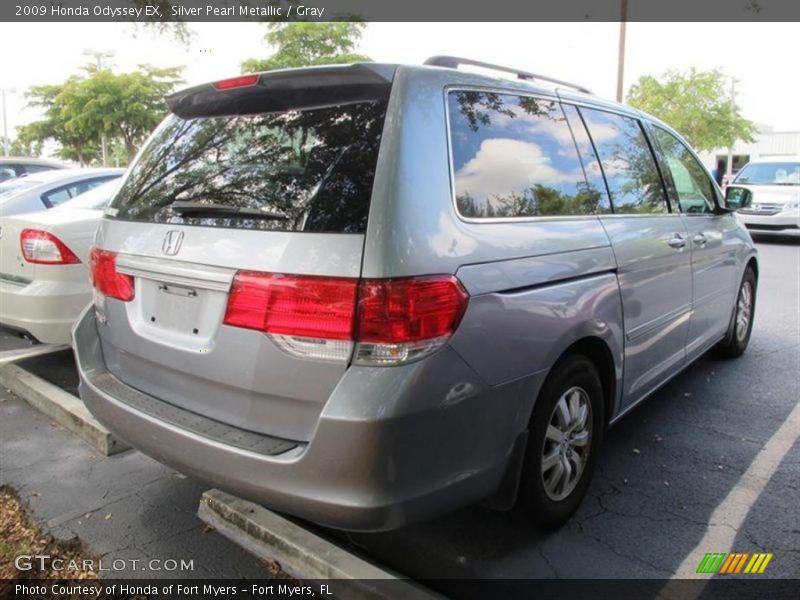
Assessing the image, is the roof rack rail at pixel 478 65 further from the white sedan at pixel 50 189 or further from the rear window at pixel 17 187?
the rear window at pixel 17 187

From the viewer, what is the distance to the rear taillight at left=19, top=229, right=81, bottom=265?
4207mm

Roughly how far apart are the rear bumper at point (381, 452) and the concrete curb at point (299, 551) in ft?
1.36

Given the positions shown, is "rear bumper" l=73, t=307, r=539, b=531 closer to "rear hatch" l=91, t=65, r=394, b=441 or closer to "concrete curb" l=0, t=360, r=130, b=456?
"rear hatch" l=91, t=65, r=394, b=441

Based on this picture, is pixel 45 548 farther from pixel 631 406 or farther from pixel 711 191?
pixel 711 191

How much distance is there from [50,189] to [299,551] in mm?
4743

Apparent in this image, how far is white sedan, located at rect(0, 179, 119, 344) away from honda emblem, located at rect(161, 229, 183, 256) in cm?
225

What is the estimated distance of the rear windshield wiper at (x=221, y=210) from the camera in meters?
2.11

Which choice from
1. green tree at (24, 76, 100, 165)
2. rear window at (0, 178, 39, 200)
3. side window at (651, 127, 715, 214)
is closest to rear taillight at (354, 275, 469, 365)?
side window at (651, 127, 715, 214)

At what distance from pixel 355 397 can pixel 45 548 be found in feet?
5.78

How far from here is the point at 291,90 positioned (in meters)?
2.31

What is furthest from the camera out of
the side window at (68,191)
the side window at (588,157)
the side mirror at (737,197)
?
the side window at (68,191)

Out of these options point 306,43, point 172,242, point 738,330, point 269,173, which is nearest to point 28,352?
point 172,242

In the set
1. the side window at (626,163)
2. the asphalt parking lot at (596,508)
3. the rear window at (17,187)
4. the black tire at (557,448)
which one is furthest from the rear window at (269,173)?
the rear window at (17,187)

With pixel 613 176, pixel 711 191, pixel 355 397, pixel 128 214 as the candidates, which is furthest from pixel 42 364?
pixel 711 191
